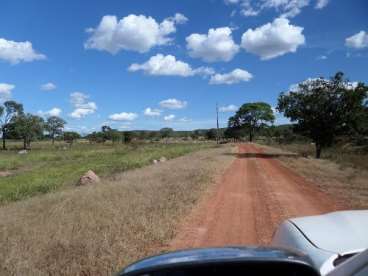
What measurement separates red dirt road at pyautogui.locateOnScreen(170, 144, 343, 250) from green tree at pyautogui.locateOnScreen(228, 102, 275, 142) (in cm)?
10744

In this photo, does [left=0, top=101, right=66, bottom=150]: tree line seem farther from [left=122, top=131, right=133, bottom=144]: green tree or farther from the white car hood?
the white car hood

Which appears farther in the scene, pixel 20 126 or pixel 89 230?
pixel 20 126

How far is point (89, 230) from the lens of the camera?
988 centimetres

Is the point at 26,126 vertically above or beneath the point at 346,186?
above

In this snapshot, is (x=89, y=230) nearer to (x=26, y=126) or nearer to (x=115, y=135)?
(x=26, y=126)

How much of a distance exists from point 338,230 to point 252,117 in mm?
125035

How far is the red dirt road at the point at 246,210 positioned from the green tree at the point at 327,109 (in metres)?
20.0

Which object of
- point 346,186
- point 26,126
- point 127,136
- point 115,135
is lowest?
point 346,186

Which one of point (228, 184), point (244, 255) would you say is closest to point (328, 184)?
point (228, 184)

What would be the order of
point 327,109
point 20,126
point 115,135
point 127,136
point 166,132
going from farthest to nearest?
point 166,132
point 115,135
point 127,136
point 20,126
point 327,109

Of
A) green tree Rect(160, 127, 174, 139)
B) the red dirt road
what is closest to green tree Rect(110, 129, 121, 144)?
green tree Rect(160, 127, 174, 139)

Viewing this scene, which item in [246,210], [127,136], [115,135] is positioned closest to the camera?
[246,210]

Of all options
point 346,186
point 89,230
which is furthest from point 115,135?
point 89,230

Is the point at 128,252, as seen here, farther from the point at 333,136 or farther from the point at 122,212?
the point at 333,136
